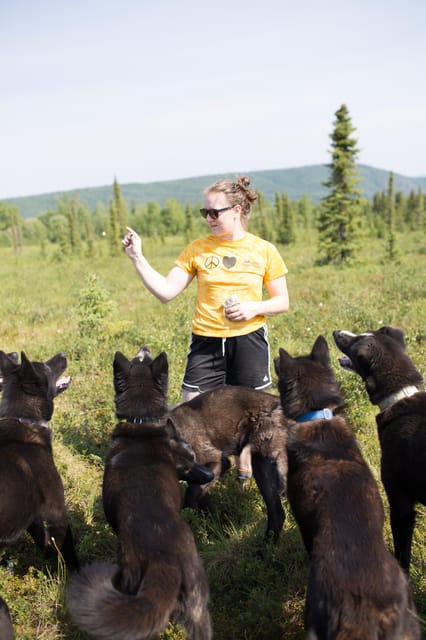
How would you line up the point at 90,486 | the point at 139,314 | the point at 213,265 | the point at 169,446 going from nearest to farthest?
1. the point at 169,446
2. the point at 213,265
3. the point at 90,486
4. the point at 139,314

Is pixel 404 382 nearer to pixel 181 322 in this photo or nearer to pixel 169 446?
pixel 169 446

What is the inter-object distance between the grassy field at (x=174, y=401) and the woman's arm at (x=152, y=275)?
6.92ft

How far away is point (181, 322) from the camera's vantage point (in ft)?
35.9

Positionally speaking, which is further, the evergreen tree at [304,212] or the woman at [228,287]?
the evergreen tree at [304,212]

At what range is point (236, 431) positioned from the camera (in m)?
4.46

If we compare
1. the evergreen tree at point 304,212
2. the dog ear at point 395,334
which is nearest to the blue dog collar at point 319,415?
the dog ear at point 395,334

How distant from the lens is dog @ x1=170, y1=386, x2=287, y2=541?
14.3 ft

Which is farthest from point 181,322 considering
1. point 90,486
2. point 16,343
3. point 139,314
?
point 90,486

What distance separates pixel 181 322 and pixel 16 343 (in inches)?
141

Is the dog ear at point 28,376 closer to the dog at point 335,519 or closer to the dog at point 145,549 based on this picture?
the dog at point 145,549

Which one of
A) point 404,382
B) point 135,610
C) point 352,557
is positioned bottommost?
point 135,610

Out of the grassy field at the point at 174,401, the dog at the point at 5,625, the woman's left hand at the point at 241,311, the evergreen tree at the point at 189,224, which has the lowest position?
the evergreen tree at the point at 189,224

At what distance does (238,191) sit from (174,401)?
10.3 feet

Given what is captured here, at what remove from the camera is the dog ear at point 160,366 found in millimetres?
3887
